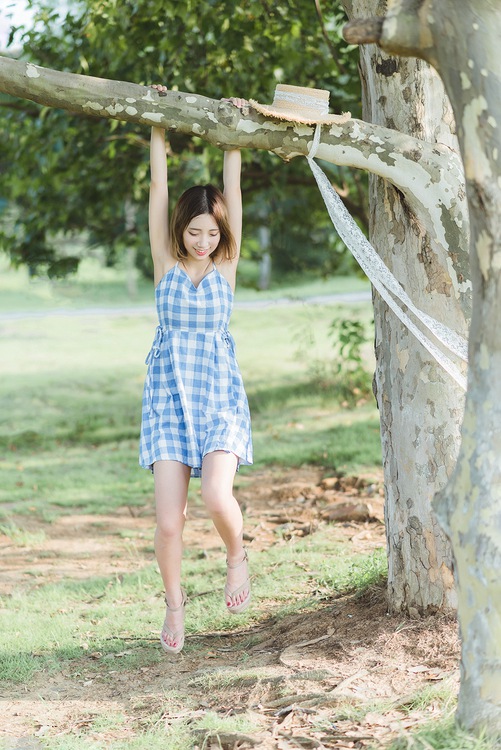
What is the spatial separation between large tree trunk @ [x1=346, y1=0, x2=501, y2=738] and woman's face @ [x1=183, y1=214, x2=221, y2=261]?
1261 millimetres

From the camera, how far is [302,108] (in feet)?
11.7

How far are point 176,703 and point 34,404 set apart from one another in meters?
8.32

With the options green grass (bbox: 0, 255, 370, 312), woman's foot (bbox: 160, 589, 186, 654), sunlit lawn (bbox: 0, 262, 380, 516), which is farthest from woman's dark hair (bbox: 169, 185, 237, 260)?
green grass (bbox: 0, 255, 370, 312)

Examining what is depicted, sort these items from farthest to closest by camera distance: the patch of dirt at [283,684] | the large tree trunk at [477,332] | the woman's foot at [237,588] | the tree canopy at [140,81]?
the tree canopy at [140,81]
the woman's foot at [237,588]
the patch of dirt at [283,684]
the large tree trunk at [477,332]

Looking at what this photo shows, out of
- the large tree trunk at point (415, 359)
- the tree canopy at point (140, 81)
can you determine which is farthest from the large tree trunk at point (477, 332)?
the tree canopy at point (140, 81)

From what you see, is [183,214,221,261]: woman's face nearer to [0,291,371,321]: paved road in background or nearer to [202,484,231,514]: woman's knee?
[202,484,231,514]: woman's knee

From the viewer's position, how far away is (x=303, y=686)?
3.37m

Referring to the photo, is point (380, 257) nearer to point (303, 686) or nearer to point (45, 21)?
point (303, 686)

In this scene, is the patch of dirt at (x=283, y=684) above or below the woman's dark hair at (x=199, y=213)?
below

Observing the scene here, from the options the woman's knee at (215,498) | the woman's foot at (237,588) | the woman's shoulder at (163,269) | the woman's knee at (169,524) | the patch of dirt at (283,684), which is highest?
the woman's shoulder at (163,269)

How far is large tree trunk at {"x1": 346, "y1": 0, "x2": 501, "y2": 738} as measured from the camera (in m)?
2.61

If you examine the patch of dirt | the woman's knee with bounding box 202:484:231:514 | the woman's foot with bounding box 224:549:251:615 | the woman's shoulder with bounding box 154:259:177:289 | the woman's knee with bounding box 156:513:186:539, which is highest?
the woman's shoulder with bounding box 154:259:177:289

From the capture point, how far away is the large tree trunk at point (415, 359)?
12.1ft

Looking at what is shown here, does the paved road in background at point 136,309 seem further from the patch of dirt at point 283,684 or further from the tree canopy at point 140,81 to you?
the patch of dirt at point 283,684
